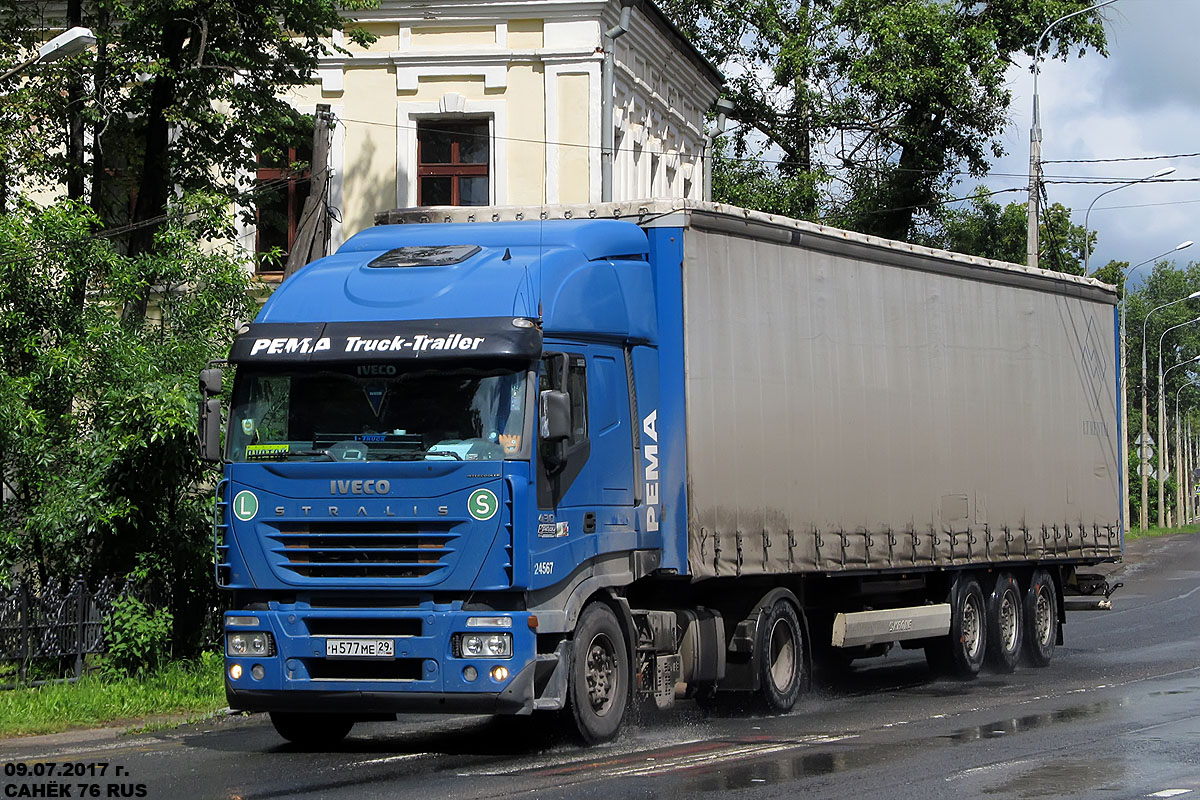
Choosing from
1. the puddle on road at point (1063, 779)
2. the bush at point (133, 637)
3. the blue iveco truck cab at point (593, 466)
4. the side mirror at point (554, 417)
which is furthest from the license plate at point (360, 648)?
the bush at point (133, 637)

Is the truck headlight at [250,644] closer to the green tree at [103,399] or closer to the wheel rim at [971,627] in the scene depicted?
the green tree at [103,399]

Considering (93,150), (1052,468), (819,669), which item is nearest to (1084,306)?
(1052,468)

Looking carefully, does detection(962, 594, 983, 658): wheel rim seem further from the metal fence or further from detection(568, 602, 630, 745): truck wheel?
the metal fence

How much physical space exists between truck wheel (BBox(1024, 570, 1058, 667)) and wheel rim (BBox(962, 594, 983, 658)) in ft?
3.89

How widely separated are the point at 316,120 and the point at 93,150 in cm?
372

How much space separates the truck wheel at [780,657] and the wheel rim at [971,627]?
3338 millimetres

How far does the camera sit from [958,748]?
11320mm

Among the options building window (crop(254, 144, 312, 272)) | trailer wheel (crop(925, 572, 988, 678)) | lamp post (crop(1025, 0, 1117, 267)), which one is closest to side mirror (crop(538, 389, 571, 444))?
trailer wheel (crop(925, 572, 988, 678))

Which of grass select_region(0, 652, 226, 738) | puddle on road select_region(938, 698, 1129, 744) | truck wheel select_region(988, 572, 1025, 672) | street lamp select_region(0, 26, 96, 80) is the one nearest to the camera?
puddle on road select_region(938, 698, 1129, 744)

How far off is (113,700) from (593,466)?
5.15 m

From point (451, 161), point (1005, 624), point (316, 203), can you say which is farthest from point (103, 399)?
point (451, 161)

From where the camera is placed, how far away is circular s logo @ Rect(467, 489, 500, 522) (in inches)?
419

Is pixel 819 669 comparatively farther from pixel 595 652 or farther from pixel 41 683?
pixel 41 683
